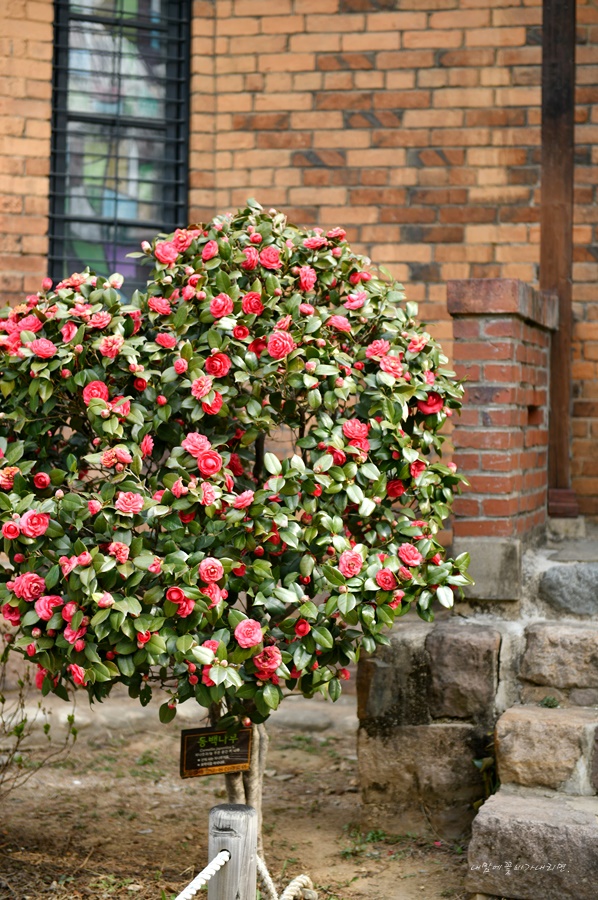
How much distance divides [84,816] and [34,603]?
150cm

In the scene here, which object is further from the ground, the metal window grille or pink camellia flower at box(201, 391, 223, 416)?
the metal window grille

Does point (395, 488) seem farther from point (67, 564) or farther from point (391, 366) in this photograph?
point (67, 564)

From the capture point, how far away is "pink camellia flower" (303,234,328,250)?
3641 millimetres

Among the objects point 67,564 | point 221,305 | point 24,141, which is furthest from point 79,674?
point 24,141

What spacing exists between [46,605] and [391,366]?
1286mm

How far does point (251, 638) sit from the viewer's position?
3160 millimetres

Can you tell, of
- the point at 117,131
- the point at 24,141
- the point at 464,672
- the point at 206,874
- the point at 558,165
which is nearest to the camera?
the point at 206,874

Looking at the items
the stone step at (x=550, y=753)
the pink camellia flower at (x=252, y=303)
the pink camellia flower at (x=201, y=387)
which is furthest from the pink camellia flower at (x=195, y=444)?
the stone step at (x=550, y=753)

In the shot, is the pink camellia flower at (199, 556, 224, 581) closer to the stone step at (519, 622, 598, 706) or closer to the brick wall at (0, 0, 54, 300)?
the stone step at (519, 622, 598, 706)

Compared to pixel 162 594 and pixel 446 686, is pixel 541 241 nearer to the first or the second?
pixel 446 686

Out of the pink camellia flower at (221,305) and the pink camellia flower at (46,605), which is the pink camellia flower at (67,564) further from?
the pink camellia flower at (221,305)

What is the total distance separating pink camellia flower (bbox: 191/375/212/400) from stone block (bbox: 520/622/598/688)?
5.38 ft

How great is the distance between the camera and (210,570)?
311cm

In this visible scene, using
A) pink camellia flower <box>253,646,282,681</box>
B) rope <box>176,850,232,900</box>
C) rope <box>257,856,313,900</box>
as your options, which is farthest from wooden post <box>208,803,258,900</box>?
pink camellia flower <box>253,646,282,681</box>
